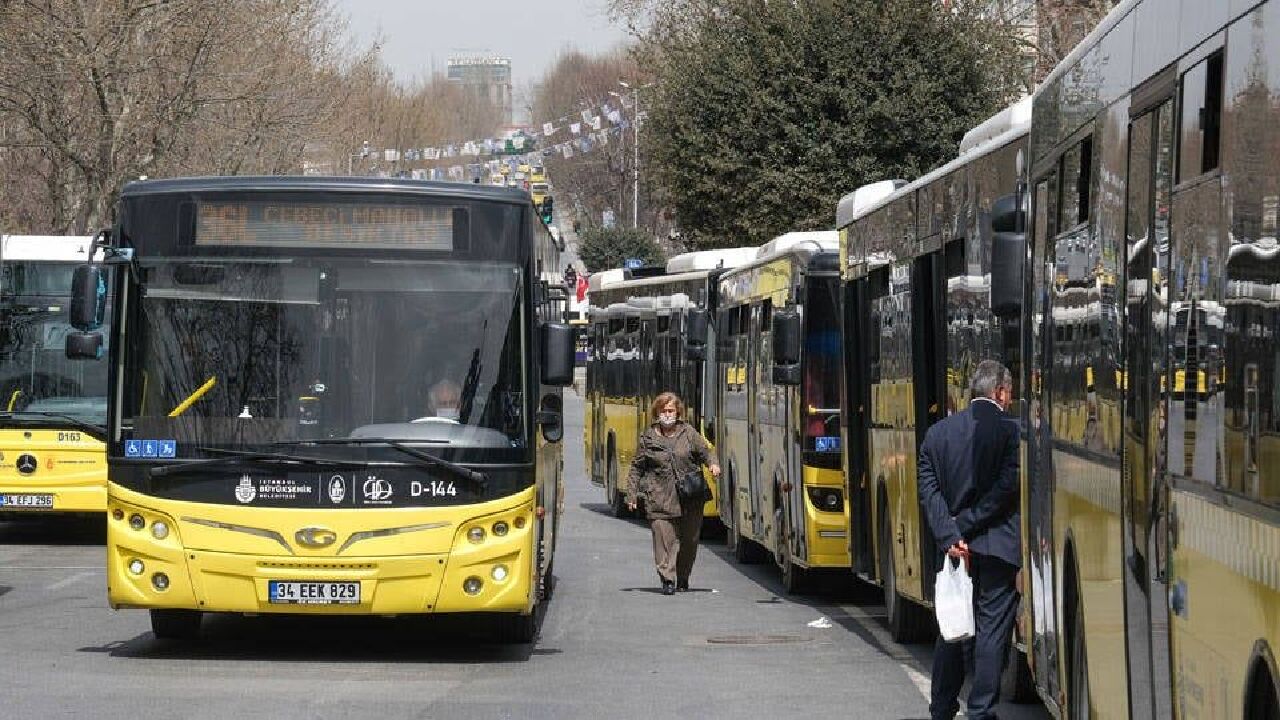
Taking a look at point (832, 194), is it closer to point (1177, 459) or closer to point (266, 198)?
point (266, 198)

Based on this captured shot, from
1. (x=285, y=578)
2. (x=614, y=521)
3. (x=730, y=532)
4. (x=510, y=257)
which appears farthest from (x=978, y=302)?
(x=614, y=521)

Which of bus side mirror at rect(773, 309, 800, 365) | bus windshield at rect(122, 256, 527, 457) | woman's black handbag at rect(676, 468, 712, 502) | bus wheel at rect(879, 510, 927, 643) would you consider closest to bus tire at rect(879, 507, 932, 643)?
bus wheel at rect(879, 510, 927, 643)

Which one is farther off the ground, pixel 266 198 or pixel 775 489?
pixel 266 198

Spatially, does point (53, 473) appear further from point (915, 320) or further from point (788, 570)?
→ point (915, 320)

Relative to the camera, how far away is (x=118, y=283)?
45.7 feet

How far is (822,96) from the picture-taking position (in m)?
45.5

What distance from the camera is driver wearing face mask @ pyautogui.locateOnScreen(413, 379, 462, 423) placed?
13.7 metres

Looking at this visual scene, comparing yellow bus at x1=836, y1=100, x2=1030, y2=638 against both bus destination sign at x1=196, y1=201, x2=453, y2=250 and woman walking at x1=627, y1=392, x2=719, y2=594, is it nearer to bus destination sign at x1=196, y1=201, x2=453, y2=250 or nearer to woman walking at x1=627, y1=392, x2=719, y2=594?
woman walking at x1=627, y1=392, x2=719, y2=594

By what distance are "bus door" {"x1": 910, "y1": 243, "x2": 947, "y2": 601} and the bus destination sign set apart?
2.78 m

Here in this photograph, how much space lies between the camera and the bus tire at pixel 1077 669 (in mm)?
8602

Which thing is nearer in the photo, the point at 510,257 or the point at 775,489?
the point at 510,257

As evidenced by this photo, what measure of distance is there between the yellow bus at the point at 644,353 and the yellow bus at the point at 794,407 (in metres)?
3.50

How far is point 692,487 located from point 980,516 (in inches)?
358

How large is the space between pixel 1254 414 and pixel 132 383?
31.5ft
